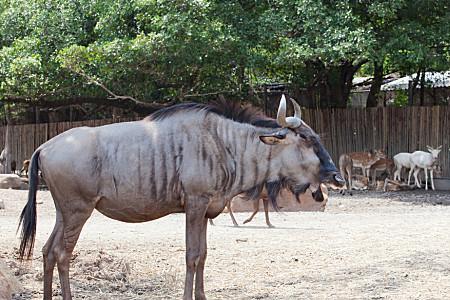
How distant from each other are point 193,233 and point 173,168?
567mm

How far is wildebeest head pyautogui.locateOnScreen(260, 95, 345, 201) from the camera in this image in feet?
22.6

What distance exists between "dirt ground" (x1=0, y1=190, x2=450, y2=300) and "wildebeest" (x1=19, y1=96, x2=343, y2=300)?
84 centimetres

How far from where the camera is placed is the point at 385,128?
22.3m

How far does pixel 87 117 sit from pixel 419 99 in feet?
36.1

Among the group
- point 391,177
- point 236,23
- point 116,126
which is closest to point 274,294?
point 116,126

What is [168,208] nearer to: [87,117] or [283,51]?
[283,51]

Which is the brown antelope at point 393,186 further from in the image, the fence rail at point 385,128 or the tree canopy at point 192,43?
the tree canopy at point 192,43

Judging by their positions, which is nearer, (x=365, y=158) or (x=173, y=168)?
(x=173, y=168)

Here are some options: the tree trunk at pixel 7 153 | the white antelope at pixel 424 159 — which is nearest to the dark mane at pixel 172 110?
the white antelope at pixel 424 159

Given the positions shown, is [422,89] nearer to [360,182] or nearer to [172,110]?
[360,182]

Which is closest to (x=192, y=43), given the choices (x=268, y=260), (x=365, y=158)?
(x=365, y=158)

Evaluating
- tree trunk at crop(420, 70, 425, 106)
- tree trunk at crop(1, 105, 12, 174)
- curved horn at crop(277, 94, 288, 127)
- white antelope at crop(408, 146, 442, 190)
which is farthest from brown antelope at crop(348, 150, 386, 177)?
curved horn at crop(277, 94, 288, 127)

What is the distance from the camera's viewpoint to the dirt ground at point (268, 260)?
24.1 ft

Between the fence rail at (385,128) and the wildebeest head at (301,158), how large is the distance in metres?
14.6
